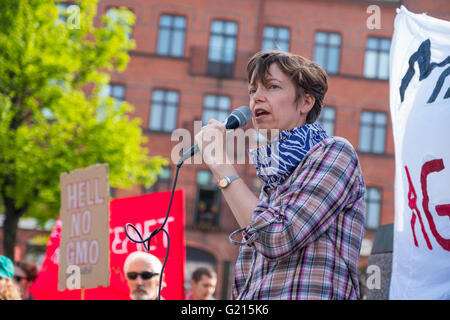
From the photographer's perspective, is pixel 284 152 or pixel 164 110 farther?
pixel 164 110

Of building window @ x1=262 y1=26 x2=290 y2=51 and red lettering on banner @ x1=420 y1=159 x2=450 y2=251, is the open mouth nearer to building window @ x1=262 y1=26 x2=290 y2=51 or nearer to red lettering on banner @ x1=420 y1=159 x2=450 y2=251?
red lettering on banner @ x1=420 y1=159 x2=450 y2=251

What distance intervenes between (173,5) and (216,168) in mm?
22474

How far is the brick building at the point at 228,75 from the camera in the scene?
907 inches

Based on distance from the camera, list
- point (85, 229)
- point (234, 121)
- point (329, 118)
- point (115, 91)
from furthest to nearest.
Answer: point (329, 118), point (115, 91), point (85, 229), point (234, 121)

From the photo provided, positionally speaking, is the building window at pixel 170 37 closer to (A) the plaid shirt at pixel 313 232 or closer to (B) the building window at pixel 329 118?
(B) the building window at pixel 329 118

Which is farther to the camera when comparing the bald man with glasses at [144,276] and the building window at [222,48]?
the building window at [222,48]

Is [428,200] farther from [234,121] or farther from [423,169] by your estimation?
[234,121]

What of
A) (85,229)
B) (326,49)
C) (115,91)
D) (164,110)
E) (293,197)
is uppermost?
(326,49)

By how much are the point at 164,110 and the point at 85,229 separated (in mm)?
17821

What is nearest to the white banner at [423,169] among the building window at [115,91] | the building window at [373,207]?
the building window at [115,91]

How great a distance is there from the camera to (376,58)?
2456cm

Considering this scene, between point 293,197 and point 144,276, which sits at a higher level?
point 144,276

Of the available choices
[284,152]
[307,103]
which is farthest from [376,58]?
[284,152]

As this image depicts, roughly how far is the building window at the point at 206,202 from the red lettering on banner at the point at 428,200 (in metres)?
19.6
